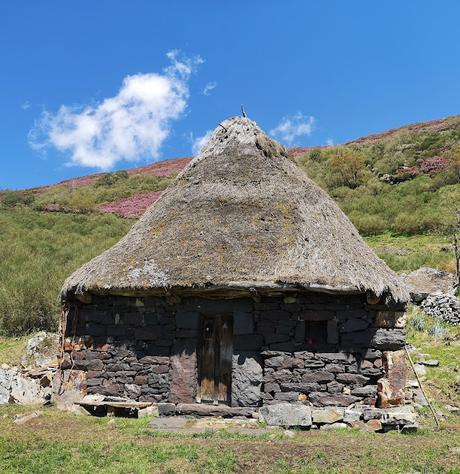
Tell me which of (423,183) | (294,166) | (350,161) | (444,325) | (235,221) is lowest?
(444,325)

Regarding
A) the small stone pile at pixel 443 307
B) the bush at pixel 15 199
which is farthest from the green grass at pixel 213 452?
the bush at pixel 15 199

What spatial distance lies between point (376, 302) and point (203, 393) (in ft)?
11.6

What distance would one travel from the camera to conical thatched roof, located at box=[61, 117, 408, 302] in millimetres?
9062

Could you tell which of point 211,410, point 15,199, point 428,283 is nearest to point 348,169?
point 428,283

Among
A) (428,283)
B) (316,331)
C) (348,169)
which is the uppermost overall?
(348,169)

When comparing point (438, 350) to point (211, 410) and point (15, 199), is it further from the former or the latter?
point (15, 199)

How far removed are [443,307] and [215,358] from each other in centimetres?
928

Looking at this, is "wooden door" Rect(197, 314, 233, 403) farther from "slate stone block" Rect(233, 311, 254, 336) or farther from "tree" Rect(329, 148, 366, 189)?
"tree" Rect(329, 148, 366, 189)

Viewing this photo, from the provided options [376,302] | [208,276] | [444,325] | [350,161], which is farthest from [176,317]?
[350,161]

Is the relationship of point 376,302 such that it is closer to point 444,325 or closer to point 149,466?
point 149,466

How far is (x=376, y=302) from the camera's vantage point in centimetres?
914

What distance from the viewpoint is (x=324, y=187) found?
35.6m

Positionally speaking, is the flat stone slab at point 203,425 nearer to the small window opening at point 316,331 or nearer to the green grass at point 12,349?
the small window opening at point 316,331

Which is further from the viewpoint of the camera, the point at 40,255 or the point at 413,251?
the point at 40,255
